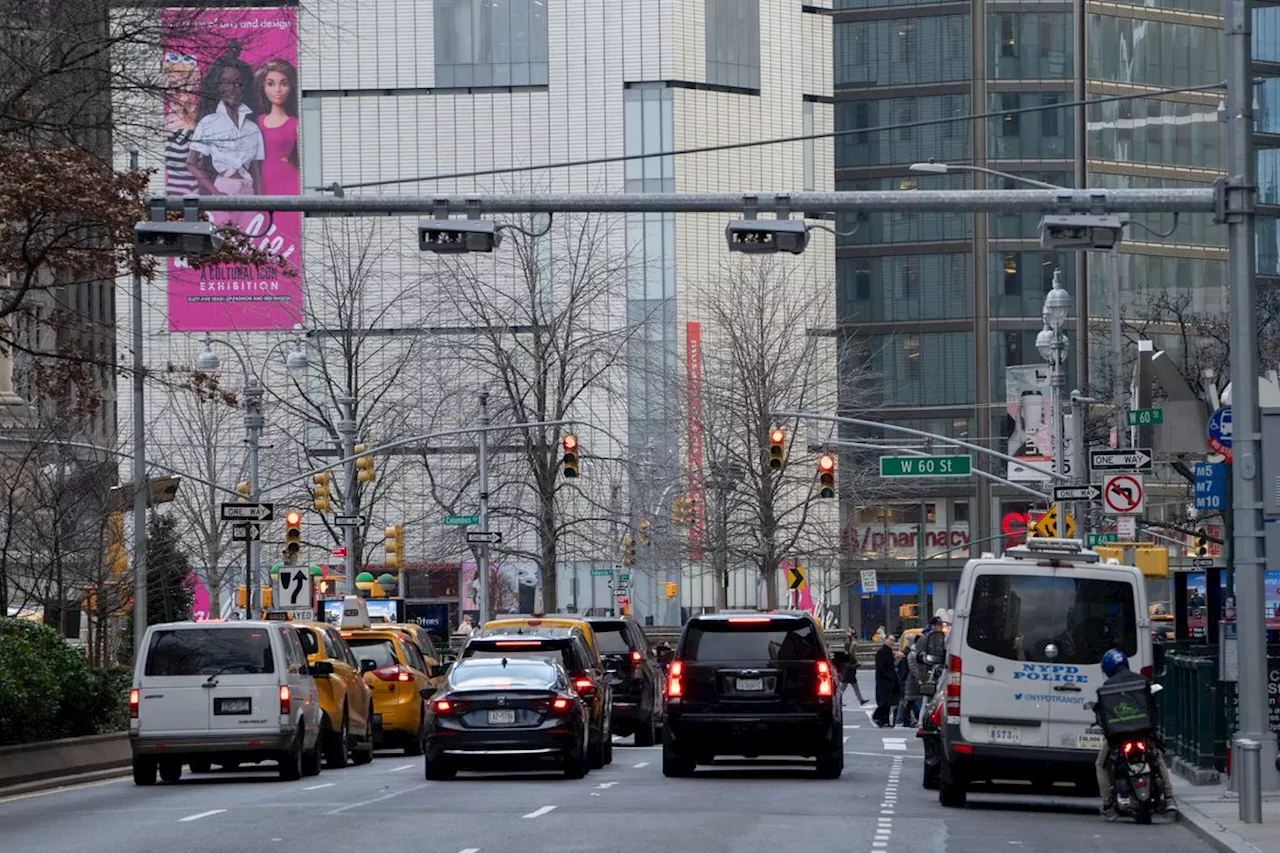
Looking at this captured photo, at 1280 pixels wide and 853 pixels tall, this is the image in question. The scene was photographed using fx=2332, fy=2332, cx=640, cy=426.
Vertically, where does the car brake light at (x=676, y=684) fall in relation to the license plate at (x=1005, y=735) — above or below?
above

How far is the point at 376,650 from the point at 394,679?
1.58 feet

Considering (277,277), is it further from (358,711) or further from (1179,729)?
(1179,729)

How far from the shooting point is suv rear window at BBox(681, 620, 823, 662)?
25.3 meters

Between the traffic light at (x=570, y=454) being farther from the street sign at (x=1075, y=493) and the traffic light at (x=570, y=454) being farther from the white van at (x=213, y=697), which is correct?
the white van at (x=213, y=697)

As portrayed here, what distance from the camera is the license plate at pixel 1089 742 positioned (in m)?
21.6

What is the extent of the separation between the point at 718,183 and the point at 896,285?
11868mm

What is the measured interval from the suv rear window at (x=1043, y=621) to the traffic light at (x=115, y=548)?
2611cm

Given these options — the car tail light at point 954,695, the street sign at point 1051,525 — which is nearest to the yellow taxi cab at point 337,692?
the car tail light at point 954,695

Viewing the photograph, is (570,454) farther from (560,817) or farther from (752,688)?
(560,817)

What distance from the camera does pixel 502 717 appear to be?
2531 cm

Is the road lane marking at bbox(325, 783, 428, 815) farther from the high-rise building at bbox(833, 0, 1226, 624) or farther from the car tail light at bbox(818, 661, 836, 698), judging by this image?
the high-rise building at bbox(833, 0, 1226, 624)

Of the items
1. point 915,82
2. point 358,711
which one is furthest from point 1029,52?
point 358,711

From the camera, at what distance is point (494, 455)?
6078 centimetres

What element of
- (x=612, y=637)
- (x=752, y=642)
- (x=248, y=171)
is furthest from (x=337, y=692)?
(x=248, y=171)
